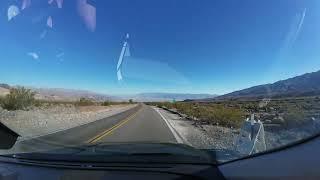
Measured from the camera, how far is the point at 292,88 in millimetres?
3631

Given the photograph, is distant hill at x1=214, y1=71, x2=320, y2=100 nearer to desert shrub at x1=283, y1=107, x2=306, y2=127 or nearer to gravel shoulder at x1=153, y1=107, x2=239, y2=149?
desert shrub at x1=283, y1=107, x2=306, y2=127

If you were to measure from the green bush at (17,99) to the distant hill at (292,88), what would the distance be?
40.9m

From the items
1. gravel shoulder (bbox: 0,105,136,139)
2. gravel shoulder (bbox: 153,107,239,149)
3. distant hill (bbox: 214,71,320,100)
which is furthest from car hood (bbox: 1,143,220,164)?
gravel shoulder (bbox: 153,107,239,149)

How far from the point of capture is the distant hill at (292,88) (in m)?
3.00

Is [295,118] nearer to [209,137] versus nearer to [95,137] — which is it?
[95,137]

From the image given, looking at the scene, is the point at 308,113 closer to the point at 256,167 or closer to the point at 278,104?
the point at 256,167

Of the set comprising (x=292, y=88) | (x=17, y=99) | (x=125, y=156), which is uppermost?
(x=17, y=99)

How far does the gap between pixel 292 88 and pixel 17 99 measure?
140 feet

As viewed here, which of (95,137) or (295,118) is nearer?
(295,118)

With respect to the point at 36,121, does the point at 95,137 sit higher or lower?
lower

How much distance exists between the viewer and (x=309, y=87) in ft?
10.3

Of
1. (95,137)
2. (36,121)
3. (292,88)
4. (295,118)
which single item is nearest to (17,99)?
(36,121)

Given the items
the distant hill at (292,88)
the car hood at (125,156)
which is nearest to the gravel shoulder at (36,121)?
the car hood at (125,156)

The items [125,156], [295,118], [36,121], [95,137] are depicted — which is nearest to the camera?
[295,118]
